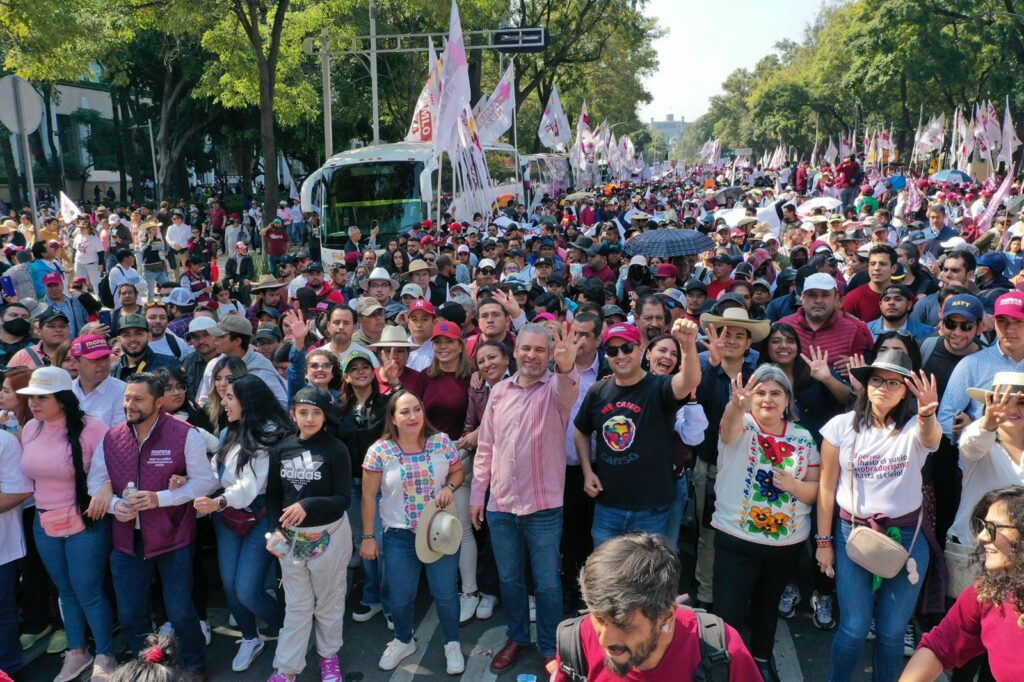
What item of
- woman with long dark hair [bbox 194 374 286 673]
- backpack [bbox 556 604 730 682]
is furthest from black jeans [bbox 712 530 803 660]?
woman with long dark hair [bbox 194 374 286 673]

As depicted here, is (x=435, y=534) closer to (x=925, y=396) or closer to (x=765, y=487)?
(x=765, y=487)

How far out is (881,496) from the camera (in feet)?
12.0

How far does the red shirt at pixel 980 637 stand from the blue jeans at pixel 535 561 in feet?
Answer: 6.38

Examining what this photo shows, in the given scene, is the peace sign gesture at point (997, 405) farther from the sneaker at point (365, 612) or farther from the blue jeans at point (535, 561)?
the sneaker at point (365, 612)

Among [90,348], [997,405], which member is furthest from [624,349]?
[90,348]

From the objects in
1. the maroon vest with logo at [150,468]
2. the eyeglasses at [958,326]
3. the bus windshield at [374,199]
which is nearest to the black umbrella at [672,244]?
the eyeglasses at [958,326]

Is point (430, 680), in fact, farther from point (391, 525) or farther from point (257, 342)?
point (257, 342)

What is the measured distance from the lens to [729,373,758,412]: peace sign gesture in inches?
149

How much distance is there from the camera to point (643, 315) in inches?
228

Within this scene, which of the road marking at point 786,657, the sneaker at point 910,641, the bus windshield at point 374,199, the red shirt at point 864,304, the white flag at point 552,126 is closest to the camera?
the road marking at point 786,657

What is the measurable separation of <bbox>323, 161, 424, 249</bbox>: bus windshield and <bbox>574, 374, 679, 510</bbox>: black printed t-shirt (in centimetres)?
1409

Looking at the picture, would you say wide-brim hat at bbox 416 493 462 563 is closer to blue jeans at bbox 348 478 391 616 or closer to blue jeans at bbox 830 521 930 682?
blue jeans at bbox 348 478 391 616

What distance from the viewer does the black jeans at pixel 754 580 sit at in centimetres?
394

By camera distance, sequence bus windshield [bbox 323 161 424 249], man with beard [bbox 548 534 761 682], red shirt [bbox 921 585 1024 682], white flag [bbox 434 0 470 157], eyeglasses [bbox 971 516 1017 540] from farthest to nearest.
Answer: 1. bus windshield [bbox 323 161 424 249]
2. white flag [bbox 434 0 470 157]
3. eyeglasses [bbox 971 516 1017 540]
4. red shirt [bbox 921 585 1024 682]
5. man with beard [bbox 548 534 761 682]
